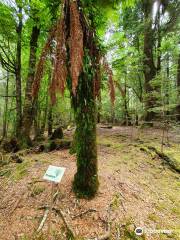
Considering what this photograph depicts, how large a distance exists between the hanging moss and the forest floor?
25 cm

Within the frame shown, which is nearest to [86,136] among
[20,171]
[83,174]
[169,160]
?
[83,174]

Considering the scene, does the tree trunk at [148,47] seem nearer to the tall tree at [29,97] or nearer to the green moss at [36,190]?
the tall tree at [29,97]

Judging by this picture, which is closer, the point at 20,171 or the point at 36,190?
the point at 36,190

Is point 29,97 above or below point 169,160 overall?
above

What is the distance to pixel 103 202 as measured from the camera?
3.90 meters

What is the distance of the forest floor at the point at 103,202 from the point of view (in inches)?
134

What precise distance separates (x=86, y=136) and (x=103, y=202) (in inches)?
52.8

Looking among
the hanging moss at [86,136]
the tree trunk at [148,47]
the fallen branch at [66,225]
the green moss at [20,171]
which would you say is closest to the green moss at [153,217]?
the hanging moss at [86,136]

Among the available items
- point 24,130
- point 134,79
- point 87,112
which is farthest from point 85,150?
point 134,79

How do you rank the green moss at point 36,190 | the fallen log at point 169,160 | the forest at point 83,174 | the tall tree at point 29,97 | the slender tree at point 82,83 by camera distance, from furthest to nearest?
the tall tree at point 29,97, the fallen log at point 169,160, the green moss at point 36,190, the forest at point 83,174, the slender tree at point 82,83

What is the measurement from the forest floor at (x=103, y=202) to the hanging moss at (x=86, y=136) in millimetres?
250

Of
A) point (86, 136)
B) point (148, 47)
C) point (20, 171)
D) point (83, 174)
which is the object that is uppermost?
point (148, 47)

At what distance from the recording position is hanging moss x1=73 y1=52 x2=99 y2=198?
12.2 ft

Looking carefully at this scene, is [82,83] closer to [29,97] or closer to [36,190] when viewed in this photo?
[36,190]
